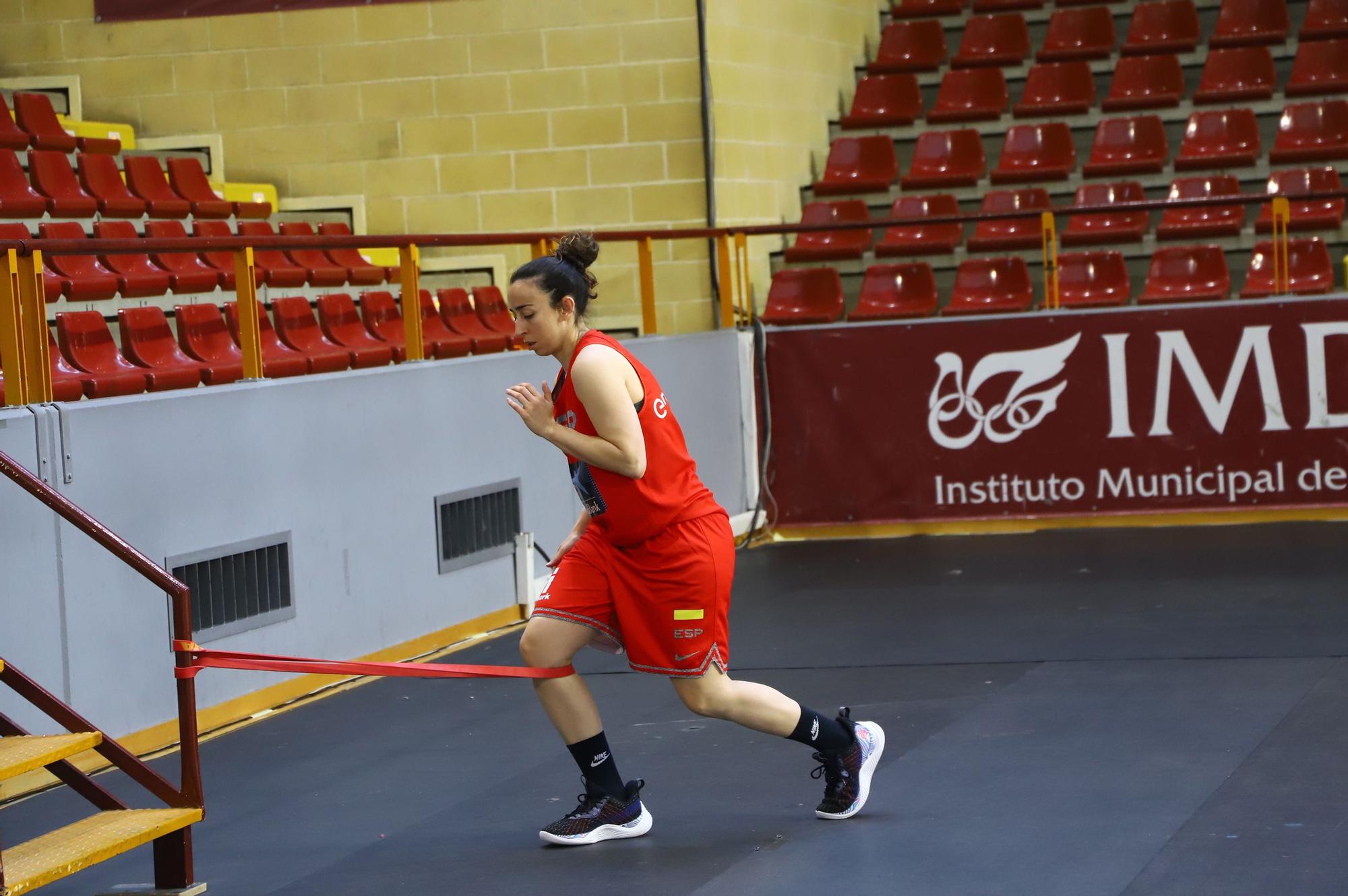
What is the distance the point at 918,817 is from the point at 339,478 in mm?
3468

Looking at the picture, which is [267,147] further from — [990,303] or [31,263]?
[31,263]

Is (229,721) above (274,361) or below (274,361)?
below

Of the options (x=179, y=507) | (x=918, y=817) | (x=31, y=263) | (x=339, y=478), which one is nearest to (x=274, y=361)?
(x=339, y=478)

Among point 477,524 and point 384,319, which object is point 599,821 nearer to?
point 477,524

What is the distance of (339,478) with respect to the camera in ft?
25.4

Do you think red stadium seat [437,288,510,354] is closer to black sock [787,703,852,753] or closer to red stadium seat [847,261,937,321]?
red stadium seat [847,261,937,321]

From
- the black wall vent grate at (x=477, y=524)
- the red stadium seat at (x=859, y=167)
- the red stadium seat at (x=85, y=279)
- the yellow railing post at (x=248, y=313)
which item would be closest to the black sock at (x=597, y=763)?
the yellow railing post at (x=248, y=313)

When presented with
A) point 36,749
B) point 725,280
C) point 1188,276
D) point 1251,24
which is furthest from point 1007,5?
point 36,749

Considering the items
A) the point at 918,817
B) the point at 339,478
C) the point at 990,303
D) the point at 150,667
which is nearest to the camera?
the point at 918,817

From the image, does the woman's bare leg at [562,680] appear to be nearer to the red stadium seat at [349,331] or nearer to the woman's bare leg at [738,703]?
the woman's bare leg at [738,703]

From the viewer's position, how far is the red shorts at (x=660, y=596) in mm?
4934

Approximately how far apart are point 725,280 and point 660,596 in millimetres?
6909

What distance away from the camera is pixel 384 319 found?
10.1 meters

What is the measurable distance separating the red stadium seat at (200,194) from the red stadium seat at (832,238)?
12.8ft
